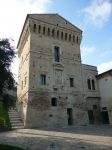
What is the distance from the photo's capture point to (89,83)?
27.5 meters

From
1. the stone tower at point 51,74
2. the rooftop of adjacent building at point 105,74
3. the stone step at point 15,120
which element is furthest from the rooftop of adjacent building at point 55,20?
the stone step at point 15,120

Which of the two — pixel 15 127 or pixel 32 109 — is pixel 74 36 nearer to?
pixel 32 109

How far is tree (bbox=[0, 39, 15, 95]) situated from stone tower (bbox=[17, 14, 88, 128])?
6409 millimetres

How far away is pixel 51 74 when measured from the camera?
23984mm

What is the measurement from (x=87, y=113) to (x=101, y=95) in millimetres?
3762

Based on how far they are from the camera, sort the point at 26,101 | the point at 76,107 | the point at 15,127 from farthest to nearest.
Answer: the point at 76,107, the point at 26,101, the point at 15,127

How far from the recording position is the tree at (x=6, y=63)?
1477 centimetres

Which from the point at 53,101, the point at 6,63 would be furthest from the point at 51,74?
the point at 6,63

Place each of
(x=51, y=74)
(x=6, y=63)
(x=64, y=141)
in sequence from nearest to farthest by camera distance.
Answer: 1. (x=64, y=141)
2. (x=6, y=63)
3. (x=51, y=74)

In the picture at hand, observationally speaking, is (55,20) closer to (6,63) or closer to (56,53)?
(56,53)

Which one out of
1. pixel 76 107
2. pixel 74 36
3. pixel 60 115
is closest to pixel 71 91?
pixel 76 107

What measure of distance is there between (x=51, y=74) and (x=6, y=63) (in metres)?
9.51

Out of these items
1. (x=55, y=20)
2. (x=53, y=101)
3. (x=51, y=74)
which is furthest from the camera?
(x=55, y=20)

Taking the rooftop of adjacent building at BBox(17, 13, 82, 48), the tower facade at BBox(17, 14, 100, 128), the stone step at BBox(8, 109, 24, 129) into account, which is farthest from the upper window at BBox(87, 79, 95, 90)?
the stone step at BBox(8, 109, 24, 129)
